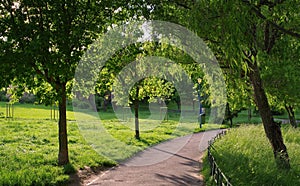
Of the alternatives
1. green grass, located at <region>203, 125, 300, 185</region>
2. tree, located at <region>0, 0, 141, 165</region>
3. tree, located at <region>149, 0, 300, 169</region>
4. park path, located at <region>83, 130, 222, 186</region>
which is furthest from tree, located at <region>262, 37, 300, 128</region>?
tree, located at <region>0, 0, 141, 165</region>

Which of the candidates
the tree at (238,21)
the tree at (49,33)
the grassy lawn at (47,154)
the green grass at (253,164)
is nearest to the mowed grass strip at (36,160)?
the grassy lawn at (47,154)

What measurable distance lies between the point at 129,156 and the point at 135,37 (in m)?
5.77

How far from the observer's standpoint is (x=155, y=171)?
12.8m

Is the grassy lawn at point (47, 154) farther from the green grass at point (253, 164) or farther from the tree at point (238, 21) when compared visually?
the tree at point (238, 21)

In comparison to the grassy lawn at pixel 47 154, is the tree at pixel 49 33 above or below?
above

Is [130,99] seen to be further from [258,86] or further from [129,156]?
[258,86]

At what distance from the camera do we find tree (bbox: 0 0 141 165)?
10.7 m

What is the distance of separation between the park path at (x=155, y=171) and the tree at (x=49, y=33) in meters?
3.07

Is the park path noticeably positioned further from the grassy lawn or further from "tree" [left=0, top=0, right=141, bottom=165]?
"tree" [left=0, top=0, right=141, bottom=165]

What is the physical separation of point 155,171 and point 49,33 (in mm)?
5761

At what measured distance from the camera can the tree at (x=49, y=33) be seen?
1068 centimetres

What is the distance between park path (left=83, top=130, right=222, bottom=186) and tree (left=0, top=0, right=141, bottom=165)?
307 centimetres

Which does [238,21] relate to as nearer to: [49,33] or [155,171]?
[49,33]

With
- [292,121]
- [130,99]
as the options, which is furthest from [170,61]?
[292,121]
